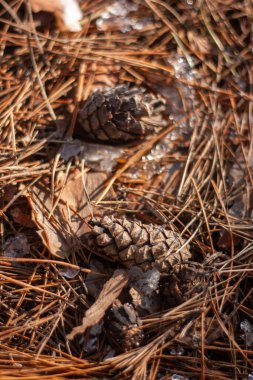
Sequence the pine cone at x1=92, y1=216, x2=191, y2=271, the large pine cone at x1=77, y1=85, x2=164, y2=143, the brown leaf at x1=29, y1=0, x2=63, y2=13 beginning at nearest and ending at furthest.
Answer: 1. the pine cone at x1=92, y1=216, x2=191, y2=271
2. the large pine cone at x1=77, y1=85, x2=164, y2=143
3. the brown leaf at x1=29, y1=0, x2=63, y2=13

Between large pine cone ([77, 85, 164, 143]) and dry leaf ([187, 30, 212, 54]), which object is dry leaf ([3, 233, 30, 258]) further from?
dry leaf ([187, 30, 212, 54])

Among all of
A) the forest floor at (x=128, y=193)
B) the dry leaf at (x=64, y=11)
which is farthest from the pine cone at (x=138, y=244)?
the dry leaf at (x=64, y=11)

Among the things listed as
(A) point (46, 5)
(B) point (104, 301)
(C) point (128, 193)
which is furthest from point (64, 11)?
(B) point (104, 301)

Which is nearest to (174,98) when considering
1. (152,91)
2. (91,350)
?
(152,91)

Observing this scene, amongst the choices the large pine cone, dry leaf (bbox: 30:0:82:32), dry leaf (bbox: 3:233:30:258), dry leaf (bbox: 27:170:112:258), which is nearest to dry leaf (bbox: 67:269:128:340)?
dry leaf (bbox: 27:170:112:258)

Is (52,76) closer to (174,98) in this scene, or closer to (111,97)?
(111,97)

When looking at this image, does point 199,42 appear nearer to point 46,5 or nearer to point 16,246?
point 46,5
